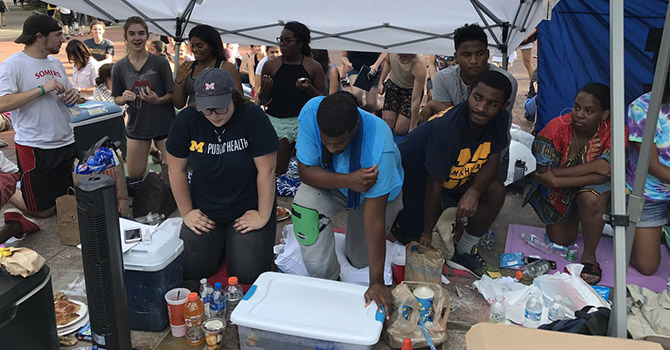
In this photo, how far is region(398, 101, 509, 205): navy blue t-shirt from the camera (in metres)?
3.39

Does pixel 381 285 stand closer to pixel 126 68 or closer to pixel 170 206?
pixel 170 206

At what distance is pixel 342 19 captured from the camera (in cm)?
518

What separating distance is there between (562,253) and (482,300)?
1086mm

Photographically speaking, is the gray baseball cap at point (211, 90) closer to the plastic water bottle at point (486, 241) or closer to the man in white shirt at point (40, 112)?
the man in white shirt at point (40, 112)

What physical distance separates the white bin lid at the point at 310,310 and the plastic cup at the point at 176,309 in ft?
1.21

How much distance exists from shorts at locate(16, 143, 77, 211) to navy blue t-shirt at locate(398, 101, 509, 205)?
107 inches

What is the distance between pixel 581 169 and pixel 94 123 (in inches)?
169

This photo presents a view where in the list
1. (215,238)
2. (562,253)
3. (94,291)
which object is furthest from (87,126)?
(562,253)

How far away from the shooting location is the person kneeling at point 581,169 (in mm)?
3811

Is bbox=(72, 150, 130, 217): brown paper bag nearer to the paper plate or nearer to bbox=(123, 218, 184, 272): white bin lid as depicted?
the paper plate

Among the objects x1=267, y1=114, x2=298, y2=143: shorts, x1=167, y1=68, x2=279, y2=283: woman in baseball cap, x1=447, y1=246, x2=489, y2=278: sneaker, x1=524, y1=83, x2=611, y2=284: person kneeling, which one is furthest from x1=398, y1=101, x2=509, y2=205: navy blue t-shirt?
x1=267, y1=114, x2=298, y2=143: shorts

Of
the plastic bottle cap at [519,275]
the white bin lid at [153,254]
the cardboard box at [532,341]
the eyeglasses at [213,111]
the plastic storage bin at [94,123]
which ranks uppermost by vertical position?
the eyeglasses at [213,111]

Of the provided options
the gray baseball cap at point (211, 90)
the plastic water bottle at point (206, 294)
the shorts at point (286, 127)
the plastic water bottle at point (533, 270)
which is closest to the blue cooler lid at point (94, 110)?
the shorts at point (286, 127)

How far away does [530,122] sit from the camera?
26.4 ft
